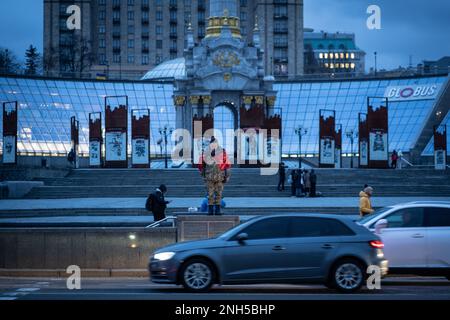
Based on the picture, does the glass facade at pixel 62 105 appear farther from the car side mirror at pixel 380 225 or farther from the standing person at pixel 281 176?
the car side mirror at pixel 380 225

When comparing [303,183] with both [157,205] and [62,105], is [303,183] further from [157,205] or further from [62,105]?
[62,105]

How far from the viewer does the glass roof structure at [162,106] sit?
95.1m

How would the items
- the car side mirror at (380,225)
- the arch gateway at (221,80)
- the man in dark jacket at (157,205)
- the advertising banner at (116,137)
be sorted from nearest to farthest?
1. the car side mirror at (380,225)
2. the man in dark jacket at (157,205)
3. the advertising banner at (116,137)
4. the arch gateway at (221,80)

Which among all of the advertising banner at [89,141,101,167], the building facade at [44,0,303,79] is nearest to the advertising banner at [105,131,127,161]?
the advertising banner at [89,141,101,167]

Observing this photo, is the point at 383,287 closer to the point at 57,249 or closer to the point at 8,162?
the point at 57,249

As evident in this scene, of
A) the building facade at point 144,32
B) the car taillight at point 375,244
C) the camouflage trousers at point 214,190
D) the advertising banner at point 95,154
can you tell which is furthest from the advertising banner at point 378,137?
the building facade at point 144,32

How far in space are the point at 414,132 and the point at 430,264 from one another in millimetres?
74384

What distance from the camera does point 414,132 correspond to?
306 ft

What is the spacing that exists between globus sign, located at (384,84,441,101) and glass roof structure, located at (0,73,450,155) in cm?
44

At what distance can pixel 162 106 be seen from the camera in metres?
103

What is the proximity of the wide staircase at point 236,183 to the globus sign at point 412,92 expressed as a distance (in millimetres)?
39912

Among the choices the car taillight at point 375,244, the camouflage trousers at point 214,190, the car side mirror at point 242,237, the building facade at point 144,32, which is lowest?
the car taillight at point 375,244

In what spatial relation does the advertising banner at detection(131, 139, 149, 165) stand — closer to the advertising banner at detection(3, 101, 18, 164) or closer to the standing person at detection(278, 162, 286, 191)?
the advertising banner at detection(3, 101, 18, 164)
